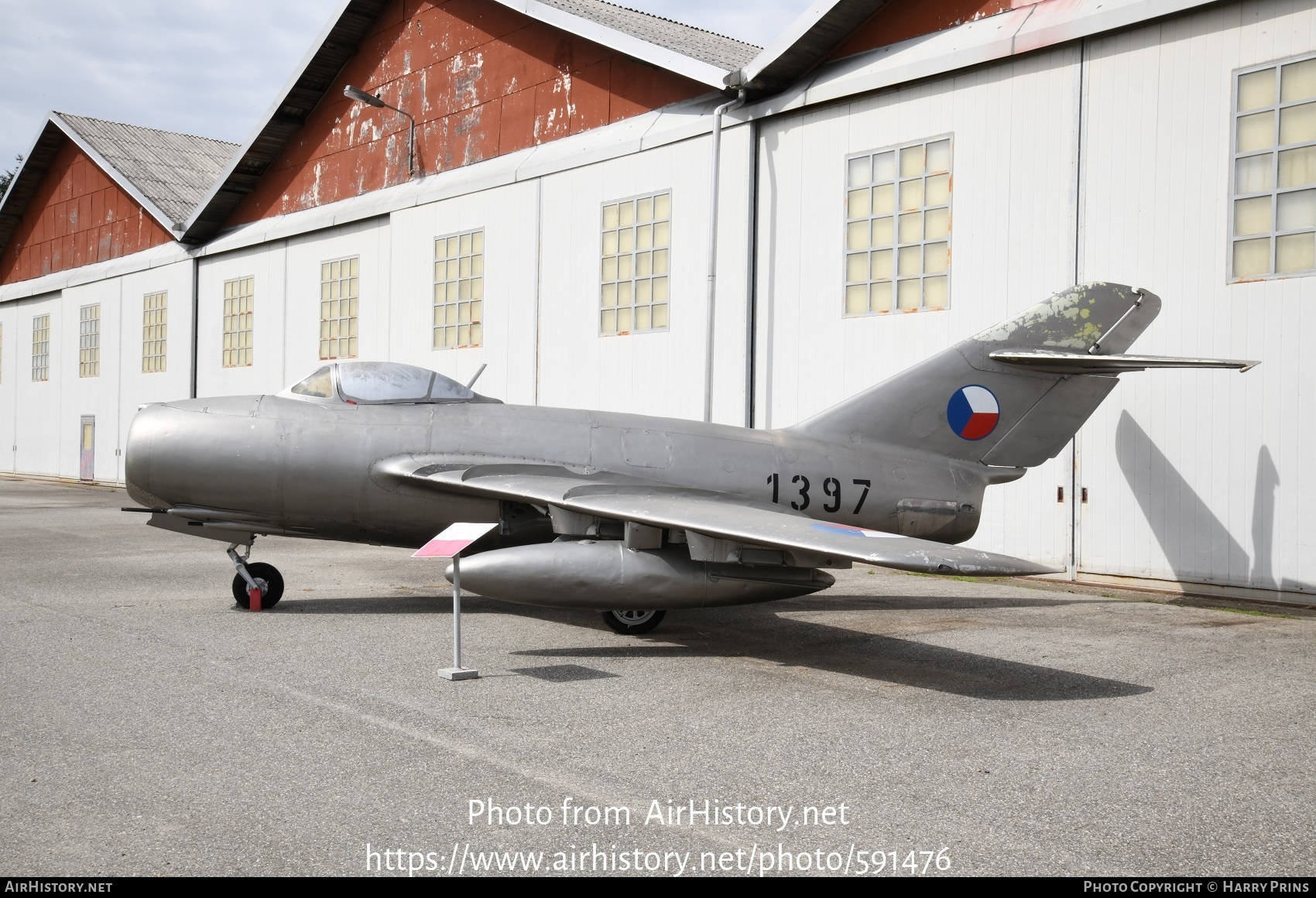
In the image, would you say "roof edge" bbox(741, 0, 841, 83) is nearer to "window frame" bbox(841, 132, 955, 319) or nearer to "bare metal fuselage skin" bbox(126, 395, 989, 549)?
"window frame" bbox(841, 132, 955, 319)

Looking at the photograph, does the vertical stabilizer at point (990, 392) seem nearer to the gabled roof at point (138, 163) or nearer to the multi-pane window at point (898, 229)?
the multi-pane window at point (898, 229)

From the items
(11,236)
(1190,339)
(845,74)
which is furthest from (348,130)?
(11,236)

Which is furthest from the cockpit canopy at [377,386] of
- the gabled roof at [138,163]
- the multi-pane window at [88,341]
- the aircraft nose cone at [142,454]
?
the multi-pane window at [88,341]

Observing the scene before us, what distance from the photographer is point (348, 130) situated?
22.9 metres

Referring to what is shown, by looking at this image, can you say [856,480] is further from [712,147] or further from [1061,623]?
[712,147]

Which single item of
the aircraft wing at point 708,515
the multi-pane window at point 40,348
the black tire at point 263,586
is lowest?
the black tire at point 263,586

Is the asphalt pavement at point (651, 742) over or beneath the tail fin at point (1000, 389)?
beneath

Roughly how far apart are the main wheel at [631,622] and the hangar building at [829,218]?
230 inches

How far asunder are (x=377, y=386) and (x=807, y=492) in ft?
13.1

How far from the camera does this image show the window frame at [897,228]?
12992mm

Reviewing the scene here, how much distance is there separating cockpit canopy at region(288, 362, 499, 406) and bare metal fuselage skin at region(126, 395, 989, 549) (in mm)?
91

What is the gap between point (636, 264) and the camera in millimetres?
16594

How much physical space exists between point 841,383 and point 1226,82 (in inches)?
214

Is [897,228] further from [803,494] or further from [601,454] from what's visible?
[601,454]
